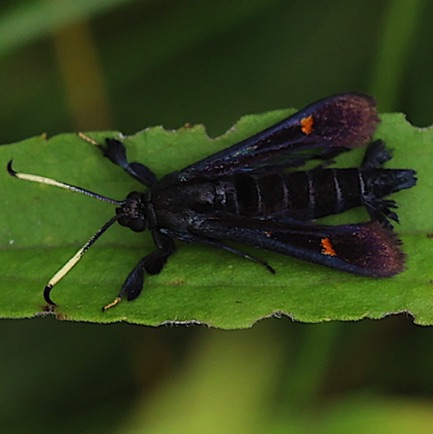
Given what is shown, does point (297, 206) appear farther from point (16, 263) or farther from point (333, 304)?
point (16, 263)

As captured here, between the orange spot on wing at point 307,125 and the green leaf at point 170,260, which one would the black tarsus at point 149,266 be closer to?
the green leaf at point 170,260

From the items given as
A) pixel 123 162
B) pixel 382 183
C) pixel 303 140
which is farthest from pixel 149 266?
pixel 382 183

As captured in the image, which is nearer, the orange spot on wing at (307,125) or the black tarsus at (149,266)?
Answer: the black tarsus at (149,266)

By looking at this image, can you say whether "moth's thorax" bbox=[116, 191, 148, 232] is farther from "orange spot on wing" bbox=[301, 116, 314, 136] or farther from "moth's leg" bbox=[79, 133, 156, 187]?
"orange spot on wing" bbox=[301, 116, 314, 136]

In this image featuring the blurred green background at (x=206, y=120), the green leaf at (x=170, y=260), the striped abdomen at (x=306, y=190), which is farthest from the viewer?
the blurred green background at (x=206, y=120)

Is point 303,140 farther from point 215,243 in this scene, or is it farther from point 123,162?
point 123,162

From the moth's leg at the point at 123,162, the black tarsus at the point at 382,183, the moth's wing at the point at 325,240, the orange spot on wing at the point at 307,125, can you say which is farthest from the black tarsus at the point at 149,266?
the black tarsus at the point at 382,183

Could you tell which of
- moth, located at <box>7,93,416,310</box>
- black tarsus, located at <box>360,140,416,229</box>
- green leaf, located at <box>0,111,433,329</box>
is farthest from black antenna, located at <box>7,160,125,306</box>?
black tarsus, located at <box>360,140,416,229</box>

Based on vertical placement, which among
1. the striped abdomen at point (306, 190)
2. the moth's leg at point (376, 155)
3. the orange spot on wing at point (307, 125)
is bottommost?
the striped abdomen at point (306, 190)
